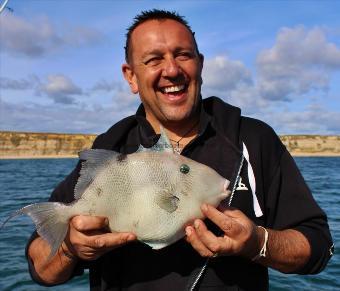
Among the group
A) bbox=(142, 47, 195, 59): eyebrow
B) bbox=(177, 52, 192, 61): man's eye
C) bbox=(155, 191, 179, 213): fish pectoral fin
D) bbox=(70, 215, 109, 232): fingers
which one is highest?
bbox=(142, 47, 195, 59): eyebrow

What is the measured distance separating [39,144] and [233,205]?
4214 inches

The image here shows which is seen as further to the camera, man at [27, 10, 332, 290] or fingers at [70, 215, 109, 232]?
man at [27, 10, 332, 290]

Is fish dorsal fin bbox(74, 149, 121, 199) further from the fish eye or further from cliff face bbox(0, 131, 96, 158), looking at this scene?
cliff face bbox(0, 131, 96, 158)

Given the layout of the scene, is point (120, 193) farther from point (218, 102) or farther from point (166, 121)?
point (218, 102)

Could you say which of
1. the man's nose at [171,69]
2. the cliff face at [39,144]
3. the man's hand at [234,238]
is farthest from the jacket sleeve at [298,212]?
the cliff face at [39,144]

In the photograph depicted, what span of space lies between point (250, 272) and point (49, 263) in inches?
58.8

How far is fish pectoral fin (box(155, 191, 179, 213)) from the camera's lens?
2.90 m

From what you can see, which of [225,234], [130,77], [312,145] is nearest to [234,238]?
[225,234]

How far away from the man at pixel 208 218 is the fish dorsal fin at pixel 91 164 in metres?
0.25

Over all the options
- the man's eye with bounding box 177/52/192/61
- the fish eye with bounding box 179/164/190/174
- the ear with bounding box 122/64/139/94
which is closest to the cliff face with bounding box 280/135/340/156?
the ear with bounding box 122/64/139/94

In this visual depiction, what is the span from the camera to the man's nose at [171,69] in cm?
349

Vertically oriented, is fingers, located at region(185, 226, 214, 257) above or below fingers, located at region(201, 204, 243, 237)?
below

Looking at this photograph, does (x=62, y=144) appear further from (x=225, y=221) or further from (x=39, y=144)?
(x=225, y=221)

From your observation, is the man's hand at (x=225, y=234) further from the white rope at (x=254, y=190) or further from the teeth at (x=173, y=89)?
the teeth at (x=173, y=89)
